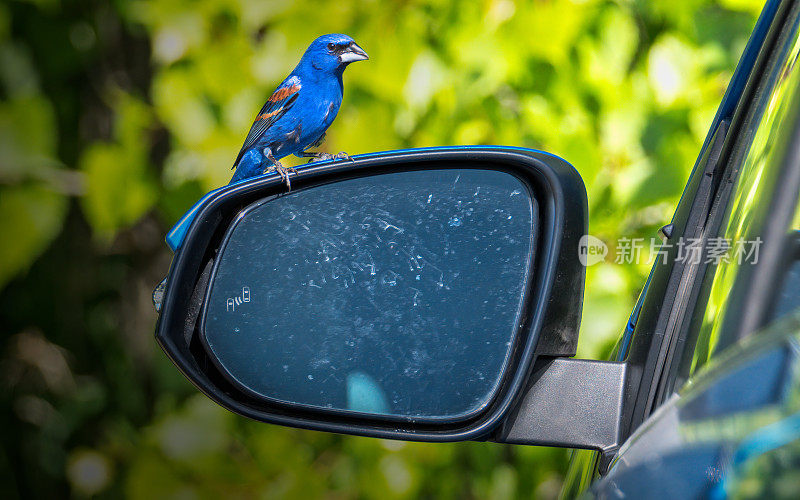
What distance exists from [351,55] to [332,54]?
0.03 meters

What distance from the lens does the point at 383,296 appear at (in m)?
0.76

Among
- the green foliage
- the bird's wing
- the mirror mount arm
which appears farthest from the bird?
the green foliage

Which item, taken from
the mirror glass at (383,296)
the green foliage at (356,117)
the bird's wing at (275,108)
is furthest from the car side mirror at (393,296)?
the green foliage at (356,117)

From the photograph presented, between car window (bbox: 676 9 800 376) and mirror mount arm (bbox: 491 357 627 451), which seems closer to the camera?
car window (bbox: 676 9 800 376)

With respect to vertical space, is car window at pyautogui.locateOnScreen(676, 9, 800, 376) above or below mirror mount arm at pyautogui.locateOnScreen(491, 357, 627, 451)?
above

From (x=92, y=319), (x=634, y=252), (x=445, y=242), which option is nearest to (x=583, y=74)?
(x=634, y=252)

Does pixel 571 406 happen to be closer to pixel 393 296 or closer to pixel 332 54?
pixel 393 296

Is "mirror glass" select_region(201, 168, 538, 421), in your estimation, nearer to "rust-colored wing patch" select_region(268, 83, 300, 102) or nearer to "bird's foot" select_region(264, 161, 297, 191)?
"bird's foot" select_region(264, 161, 297, 191)

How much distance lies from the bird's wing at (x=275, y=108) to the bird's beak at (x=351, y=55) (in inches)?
2.6

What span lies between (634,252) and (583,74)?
410mm

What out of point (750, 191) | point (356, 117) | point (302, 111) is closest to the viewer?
point (750, 191)

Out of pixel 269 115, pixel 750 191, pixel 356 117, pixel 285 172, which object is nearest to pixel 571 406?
pixel 750 191

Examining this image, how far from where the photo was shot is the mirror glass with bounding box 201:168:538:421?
71 centimetres

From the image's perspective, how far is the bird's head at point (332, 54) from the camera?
938 mm
